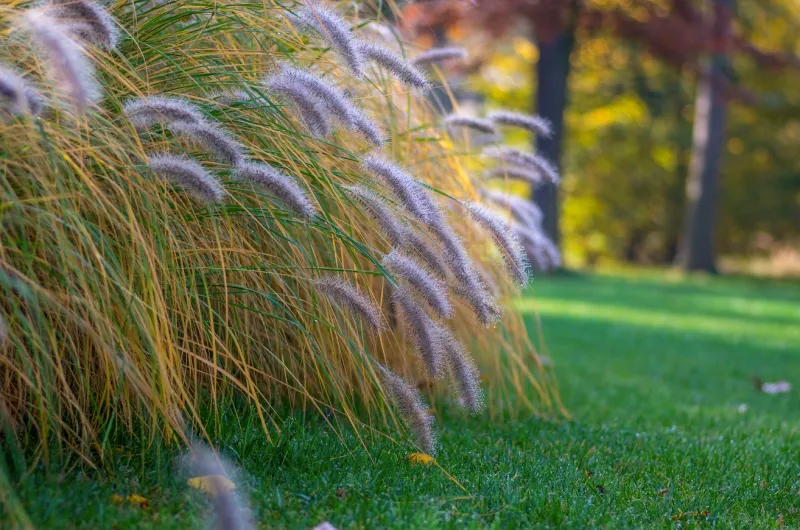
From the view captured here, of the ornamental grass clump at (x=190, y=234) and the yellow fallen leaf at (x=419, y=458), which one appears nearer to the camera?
the ornamental grass clump at (x=190, y=234)

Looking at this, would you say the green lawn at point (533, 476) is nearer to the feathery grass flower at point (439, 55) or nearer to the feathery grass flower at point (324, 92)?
the feathery grass flower at point (324, 92)

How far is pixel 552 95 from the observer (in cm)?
1697

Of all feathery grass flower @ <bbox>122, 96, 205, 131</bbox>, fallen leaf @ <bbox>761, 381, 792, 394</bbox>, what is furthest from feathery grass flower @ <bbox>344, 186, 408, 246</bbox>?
fallen leaf @ <bbox>761, 381, 792, 394</bbox>

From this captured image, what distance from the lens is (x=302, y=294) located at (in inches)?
126

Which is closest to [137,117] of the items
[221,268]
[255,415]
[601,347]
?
[221,268]

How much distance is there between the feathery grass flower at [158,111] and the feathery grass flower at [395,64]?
0.81 m

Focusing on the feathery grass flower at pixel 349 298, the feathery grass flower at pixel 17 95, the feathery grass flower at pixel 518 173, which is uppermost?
the feathery grass flower at pixel 17 95

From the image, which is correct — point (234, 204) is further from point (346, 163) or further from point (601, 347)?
point (601, 347)

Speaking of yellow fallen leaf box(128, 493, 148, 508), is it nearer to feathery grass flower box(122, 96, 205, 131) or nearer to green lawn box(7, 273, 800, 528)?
green lawn box(7, 273, 800, 528)

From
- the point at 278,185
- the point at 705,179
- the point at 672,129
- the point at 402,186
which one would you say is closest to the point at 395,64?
the point at 402,186

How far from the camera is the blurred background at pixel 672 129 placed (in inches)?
680

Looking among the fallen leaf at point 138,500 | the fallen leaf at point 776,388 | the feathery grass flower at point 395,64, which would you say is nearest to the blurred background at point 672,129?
the fallen leaf at point 776,388

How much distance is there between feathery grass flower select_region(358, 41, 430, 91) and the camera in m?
3.19

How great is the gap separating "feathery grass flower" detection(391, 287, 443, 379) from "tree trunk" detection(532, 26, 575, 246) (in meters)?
14.0
